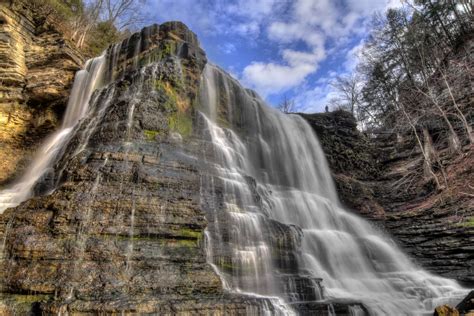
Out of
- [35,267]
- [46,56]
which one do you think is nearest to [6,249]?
[35,267]

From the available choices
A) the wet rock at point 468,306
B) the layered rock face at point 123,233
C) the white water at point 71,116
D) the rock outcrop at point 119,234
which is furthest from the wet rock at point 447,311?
the white water at point 71,116

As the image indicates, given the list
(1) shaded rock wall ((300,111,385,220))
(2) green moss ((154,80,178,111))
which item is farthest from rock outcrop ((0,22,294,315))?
(1) shaded rock wall ((300,111,385,220))

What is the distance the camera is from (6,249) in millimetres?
6215

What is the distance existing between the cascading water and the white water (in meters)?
5.11

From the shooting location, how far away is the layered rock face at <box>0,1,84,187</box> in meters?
14.9

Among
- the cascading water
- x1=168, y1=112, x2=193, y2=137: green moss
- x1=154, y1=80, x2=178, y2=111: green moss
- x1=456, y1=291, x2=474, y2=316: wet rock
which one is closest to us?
x1=456, y1=291, x2=474, y2=316: wet rock

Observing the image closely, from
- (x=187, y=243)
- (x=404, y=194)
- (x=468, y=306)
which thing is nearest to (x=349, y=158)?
(x=404, y=194)

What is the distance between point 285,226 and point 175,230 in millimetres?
3363

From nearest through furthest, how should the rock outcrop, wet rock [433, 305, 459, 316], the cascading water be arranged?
the rock outcrop, wet rock [433, 305, 459, 316], the cascading water

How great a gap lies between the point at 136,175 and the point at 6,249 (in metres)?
2.82

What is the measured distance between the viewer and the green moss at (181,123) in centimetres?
1052

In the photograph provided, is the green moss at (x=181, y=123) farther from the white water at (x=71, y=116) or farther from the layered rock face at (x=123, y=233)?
the white water at (x=71, y=116)

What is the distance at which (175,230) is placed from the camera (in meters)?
7.18

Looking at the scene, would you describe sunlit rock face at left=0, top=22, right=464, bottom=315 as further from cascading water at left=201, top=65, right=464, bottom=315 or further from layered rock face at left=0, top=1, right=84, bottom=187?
layered rock face at left=0, top=1, right=84, bottom=187
